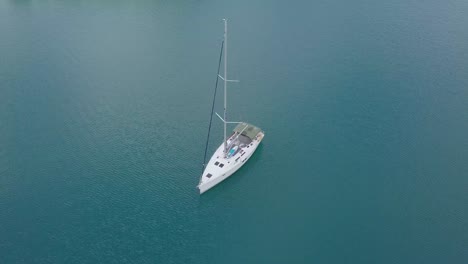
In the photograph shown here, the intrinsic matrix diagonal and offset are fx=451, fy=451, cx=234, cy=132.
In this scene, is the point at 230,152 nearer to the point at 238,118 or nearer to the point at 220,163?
the point at 220,163

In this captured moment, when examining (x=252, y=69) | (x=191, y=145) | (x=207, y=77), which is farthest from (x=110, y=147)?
(x=252, y=69)

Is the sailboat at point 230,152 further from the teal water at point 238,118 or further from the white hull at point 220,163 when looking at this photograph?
the teal water at point 238,118

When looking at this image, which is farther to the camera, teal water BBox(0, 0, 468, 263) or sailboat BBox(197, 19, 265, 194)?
sailboat BBox(197, 19, 265, 194)

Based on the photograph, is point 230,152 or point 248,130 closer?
point 230,152

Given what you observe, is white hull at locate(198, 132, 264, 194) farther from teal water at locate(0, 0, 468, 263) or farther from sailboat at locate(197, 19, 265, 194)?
teal water at locate(0, 0, 468, 263)

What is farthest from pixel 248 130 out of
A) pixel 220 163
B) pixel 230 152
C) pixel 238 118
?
pixel 220 163

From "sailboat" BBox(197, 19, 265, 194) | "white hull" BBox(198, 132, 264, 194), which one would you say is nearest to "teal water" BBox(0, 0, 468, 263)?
"white hull" BBox(198, 132, 264, 194)

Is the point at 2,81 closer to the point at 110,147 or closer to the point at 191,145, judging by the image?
the point at 110,147
